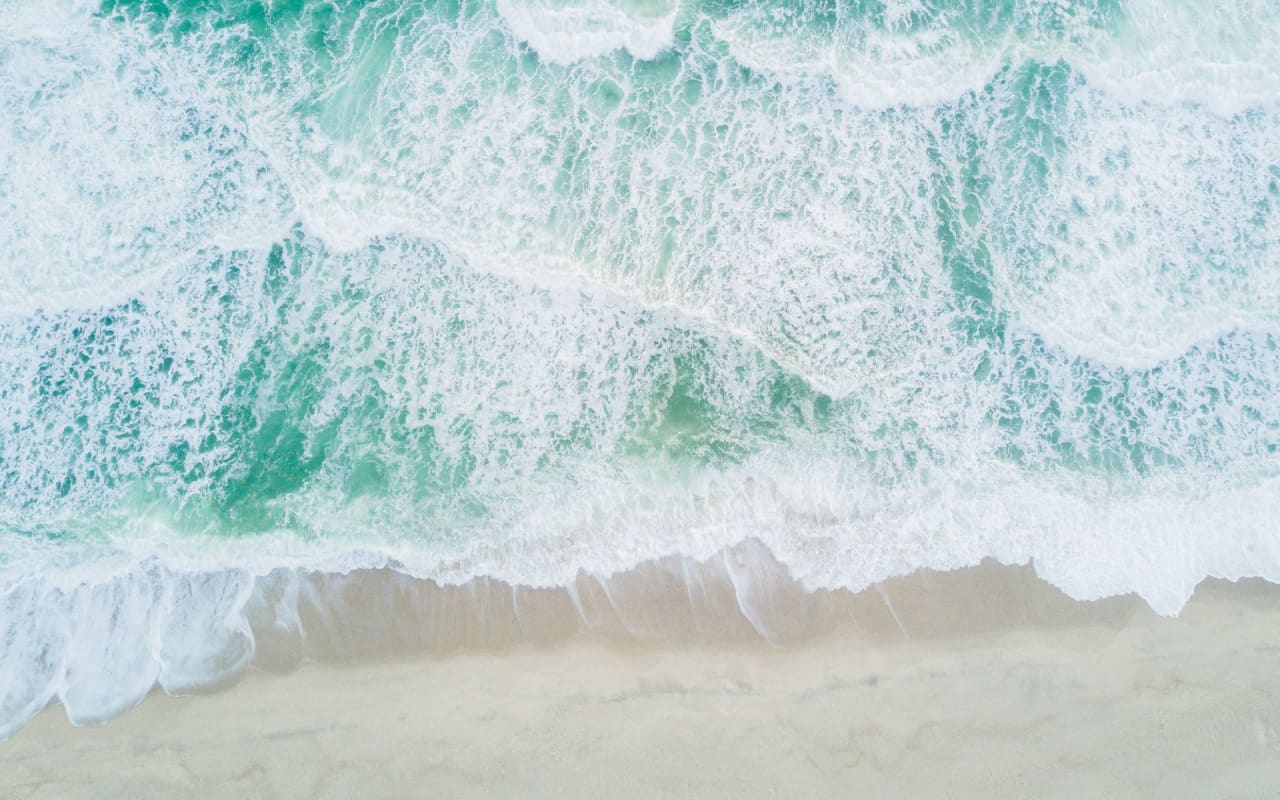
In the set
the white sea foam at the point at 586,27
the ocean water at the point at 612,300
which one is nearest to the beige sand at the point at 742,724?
the ocean water at the point at 612,300

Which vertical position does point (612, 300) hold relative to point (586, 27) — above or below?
below

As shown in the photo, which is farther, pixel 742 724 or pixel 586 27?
pixel 586 27

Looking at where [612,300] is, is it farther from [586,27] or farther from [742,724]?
[742,724]

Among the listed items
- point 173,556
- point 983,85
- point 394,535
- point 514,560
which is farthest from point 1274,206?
point 173,556

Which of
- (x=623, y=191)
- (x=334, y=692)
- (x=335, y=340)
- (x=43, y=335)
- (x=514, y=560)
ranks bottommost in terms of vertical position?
(x=334, y=692)

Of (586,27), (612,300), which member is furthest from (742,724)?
(586,27)

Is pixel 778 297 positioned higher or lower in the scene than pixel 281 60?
lower

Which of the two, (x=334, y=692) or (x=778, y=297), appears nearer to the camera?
(x=334, y=692)

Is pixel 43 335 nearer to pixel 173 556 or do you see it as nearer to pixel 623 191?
pixel 173 556
